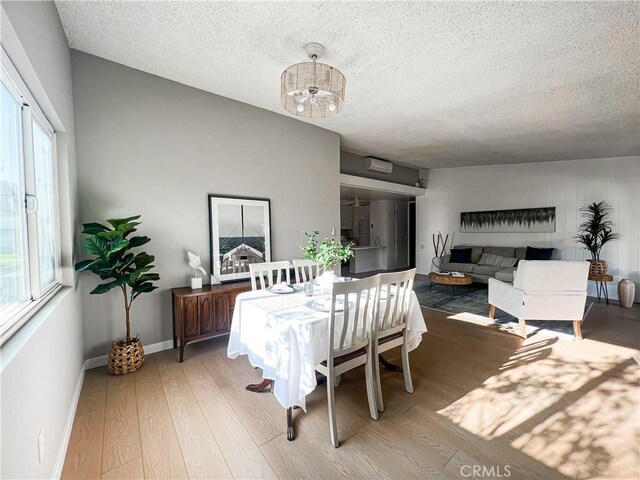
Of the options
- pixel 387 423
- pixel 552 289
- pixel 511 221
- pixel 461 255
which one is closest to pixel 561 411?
pixel 387 423

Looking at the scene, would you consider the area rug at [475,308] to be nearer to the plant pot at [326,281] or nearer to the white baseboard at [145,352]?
the plant pot at [326,281]

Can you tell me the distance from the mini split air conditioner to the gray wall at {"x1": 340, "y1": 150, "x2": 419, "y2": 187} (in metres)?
0.10

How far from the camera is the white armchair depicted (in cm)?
332

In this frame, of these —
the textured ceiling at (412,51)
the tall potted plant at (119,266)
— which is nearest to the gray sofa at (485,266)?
the textured ceiling at (412,51)

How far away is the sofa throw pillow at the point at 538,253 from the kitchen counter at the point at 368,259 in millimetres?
3636

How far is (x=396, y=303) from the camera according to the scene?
2164 millimetres

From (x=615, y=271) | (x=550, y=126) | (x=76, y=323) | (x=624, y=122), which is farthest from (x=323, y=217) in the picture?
(x=615, y=271)

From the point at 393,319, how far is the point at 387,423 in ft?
2.23

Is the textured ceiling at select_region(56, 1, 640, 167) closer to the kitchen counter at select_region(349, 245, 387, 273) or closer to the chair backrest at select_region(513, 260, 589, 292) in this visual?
the chair backrest at select_region(513, 260, 589, 292)

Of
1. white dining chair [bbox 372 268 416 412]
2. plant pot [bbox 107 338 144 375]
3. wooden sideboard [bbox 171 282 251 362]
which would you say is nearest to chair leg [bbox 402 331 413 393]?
white dining chair [bbox 372 268 416 412]

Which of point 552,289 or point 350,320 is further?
point 552,289

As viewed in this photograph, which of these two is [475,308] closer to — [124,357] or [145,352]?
[145,352]

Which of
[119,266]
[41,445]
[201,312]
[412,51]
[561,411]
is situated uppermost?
[412,51]

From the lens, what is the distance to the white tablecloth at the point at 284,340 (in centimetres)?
173
